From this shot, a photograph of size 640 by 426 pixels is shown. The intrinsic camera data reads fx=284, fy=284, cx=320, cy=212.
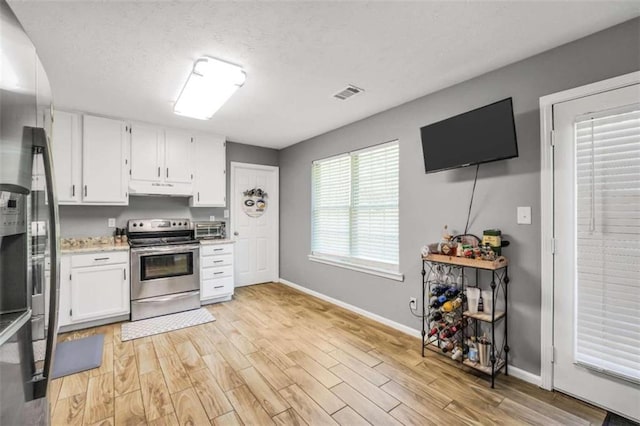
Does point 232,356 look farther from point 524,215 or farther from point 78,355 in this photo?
point 524,215

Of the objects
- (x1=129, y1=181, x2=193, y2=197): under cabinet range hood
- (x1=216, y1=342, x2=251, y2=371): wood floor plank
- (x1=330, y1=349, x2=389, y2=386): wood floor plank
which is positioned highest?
(x1=129, y1=181, x2=193, y2=197): under cabinet range hood

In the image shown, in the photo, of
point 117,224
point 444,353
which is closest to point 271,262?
point 117,224

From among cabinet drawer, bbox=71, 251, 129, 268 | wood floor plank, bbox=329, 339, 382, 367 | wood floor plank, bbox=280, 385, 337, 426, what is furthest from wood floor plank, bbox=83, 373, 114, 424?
wood floor plank, bbox=329, 339, 382, 367

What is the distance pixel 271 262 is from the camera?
5172 mm

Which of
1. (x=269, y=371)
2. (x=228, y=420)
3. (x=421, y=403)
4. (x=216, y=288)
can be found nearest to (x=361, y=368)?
(x=421, y=403)

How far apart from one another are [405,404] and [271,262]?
11.8 feet

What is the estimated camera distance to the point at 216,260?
4070mm

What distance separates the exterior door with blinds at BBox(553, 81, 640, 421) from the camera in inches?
68.8

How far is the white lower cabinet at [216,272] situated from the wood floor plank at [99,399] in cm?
172

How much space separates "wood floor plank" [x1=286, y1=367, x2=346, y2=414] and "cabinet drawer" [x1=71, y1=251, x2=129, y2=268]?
2441 mm

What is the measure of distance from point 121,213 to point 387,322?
12.2 ft

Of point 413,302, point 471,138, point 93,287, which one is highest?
point 471,138

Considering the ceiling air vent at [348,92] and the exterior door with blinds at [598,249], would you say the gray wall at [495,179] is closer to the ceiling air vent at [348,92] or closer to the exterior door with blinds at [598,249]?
the exterior door with blinds at [598,249]

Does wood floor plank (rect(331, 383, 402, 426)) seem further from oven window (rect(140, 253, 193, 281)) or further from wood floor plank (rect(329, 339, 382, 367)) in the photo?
oven window (rect(140, 253, 193, 281))
